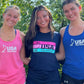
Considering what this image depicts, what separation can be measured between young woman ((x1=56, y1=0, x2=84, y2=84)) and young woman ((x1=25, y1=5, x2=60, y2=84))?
6.6 inches

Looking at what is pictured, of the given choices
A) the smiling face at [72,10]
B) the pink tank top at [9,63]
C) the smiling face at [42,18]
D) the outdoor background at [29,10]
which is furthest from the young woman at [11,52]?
the outdoor background at [29,10]

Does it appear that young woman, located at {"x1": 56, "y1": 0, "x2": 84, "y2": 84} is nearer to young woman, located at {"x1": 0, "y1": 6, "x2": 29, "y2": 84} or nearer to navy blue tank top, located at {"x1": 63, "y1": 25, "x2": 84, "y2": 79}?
navy blue tank top, located at {"x1": 63, "y1": 25, "x2": 84, "y2": 79}

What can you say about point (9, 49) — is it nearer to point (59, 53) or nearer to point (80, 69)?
point (59, 53)

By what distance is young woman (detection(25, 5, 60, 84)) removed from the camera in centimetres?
271

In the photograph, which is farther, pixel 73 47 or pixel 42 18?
pixel 42 18

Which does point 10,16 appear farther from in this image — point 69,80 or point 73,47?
point 69,80

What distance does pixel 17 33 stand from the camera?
115 inches

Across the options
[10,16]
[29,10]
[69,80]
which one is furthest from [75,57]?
[29,10]

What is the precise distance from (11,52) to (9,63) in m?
0.18

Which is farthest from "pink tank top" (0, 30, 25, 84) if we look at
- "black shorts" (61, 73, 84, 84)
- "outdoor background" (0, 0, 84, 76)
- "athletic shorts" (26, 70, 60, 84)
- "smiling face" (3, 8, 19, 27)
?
"outdoor background" (0, 0, 84, 76)

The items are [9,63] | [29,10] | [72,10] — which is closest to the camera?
[9,63]

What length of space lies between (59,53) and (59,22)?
2.37 meters

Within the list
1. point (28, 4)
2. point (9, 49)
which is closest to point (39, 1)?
point (28, 4)

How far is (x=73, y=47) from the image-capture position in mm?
2693
